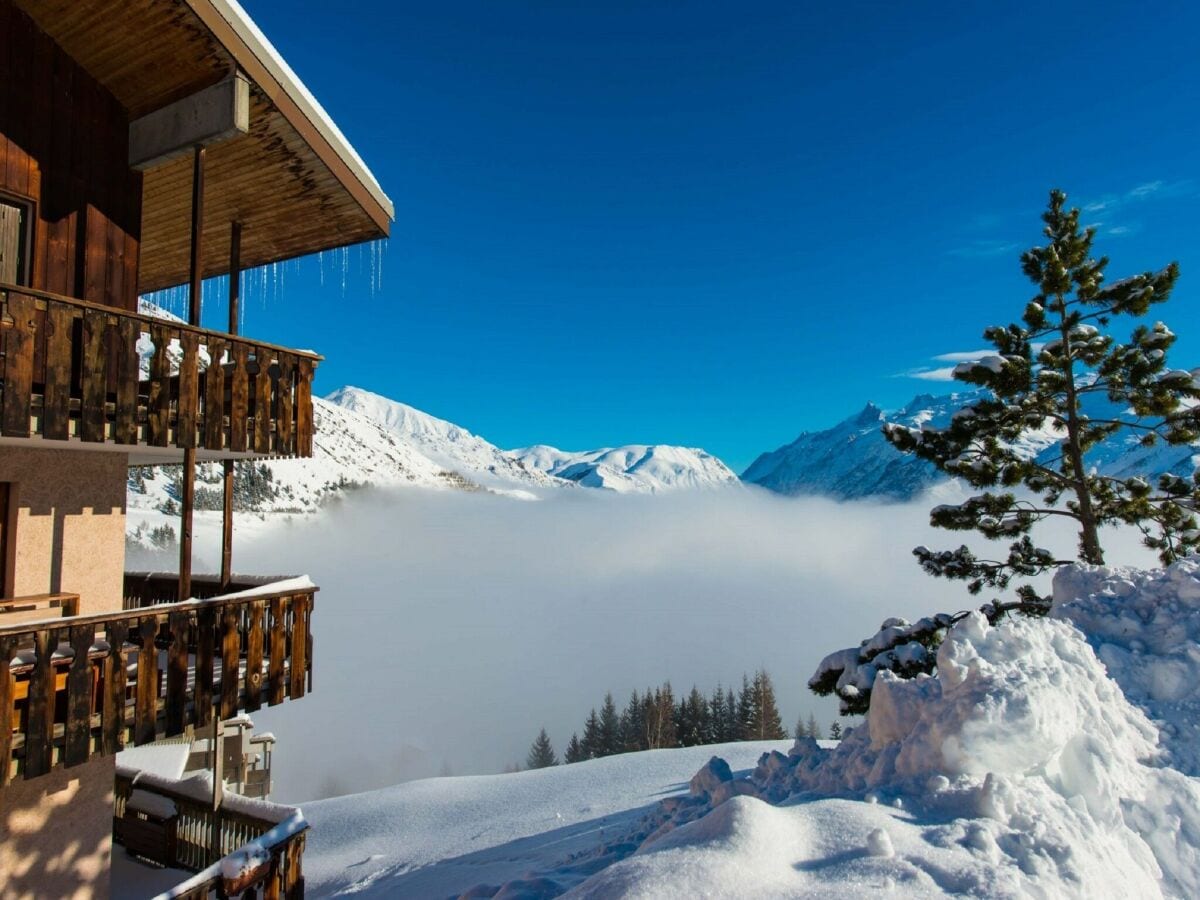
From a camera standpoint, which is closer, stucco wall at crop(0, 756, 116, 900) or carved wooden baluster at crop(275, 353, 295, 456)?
stucco wall at crop(0, 756, 116, 900)

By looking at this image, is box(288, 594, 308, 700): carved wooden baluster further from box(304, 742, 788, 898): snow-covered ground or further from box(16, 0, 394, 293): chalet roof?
box(16, 0, 394, 293): chalet roof

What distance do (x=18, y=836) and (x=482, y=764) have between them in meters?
120

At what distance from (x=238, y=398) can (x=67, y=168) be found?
9.40 feet

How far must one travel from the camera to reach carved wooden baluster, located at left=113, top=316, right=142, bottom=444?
6000 millimetres

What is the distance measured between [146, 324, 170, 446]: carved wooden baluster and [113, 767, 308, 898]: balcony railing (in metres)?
3.85

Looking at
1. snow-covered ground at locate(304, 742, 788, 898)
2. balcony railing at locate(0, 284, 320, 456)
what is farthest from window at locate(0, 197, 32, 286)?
snow-covered ground at locate(304, 742, 788, 898)

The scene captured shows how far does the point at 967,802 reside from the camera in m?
4.64

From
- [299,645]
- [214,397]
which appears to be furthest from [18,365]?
[299,645]

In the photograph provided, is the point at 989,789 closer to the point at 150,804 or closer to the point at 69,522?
the point at 69,522

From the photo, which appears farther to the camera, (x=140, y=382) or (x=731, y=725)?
(x=731, y=725)

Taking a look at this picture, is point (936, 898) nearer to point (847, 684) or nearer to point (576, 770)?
point (847, 684)

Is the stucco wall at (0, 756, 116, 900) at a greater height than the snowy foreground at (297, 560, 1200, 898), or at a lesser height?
lesser

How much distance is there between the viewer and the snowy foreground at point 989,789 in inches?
156

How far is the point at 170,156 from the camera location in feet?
23.7
